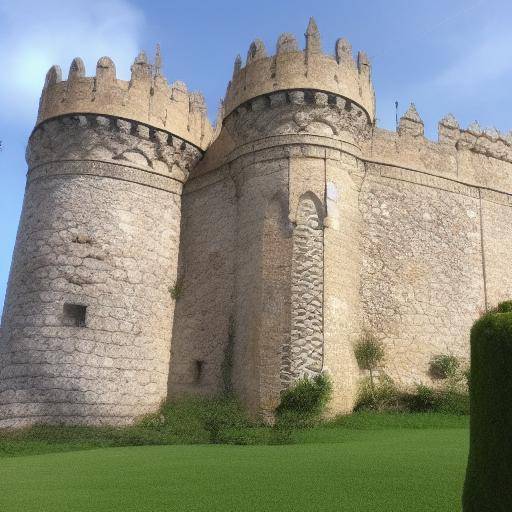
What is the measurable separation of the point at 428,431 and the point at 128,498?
231 inches

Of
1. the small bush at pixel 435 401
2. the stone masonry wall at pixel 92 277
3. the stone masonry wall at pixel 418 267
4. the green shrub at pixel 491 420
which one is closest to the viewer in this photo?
the green shrub at pixel 491 420

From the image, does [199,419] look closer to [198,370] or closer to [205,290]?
[198,370]

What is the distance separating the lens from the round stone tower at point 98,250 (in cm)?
1234

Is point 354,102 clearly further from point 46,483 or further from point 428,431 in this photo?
point 46,483

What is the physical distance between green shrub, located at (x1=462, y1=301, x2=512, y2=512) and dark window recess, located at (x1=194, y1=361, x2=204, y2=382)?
9.01 meters

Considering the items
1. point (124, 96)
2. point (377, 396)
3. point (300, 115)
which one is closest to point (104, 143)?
point (124, 96)

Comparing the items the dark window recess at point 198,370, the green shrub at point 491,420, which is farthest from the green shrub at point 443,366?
the green shrub at point 491,420

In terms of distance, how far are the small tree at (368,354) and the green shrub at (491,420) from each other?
25.3 feet

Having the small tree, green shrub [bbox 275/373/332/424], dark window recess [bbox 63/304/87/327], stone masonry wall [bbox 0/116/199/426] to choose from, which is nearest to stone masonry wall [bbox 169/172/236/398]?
stone masonry wall [bbox 0/116/199/426]

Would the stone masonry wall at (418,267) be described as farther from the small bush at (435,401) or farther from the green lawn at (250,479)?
the green lawn at (250,479)

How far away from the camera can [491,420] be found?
4.13 metres

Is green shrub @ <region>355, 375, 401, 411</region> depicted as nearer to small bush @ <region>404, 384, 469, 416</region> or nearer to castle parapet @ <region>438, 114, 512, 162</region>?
→ small bush @ <region>404, 384, 469, 416</region>

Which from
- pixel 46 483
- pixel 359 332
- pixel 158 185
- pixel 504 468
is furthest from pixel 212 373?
pixel 504 468

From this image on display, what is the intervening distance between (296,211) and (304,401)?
356 centimetres
